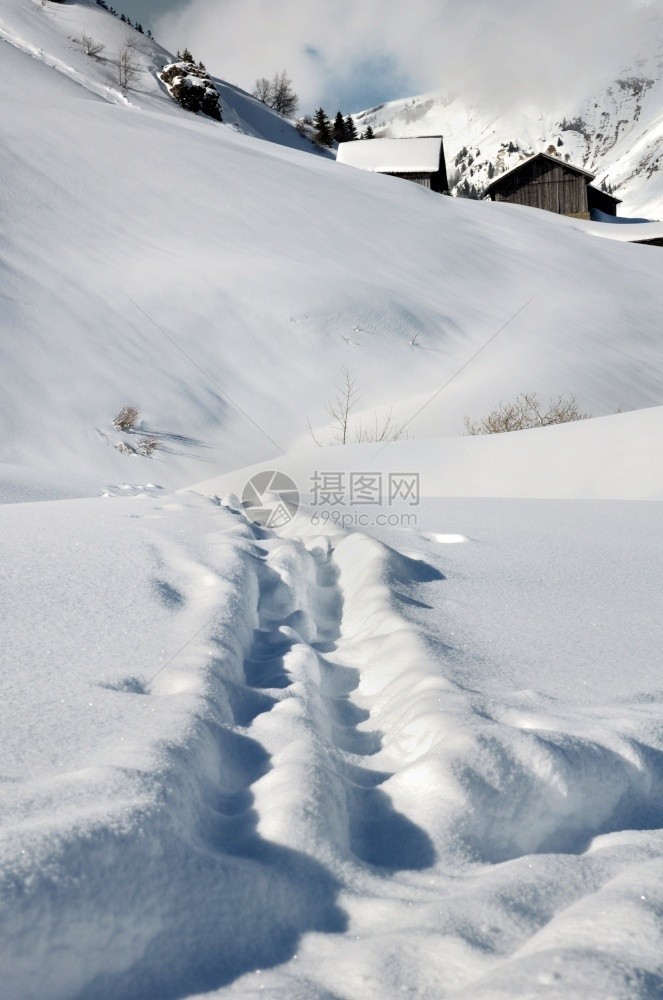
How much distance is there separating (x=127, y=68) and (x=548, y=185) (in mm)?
17738

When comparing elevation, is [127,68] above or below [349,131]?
below

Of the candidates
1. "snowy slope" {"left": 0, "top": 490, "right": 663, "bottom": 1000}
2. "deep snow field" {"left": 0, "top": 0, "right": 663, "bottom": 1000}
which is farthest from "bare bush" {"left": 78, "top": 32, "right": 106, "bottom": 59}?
"snowy slope" {"left": 0, "top": 490, "right": 663, "bottom": 1000}

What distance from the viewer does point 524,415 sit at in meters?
9.00

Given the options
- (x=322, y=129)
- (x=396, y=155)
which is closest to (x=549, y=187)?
(x=396, y=155)

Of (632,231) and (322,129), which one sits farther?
(322,129)

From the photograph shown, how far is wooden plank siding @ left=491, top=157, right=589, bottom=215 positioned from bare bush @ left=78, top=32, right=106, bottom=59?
56.0 ft

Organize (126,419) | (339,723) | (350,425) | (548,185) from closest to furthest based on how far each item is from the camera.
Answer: (339,723), (126,419), (350,425), (548,185)

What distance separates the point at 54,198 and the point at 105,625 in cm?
1250

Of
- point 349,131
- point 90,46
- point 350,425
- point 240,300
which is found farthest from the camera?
point 349,131

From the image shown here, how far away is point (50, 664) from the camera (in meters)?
1.81

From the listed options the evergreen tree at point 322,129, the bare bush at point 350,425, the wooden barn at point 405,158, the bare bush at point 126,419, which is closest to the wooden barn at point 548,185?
the wooden barn at point 405,158

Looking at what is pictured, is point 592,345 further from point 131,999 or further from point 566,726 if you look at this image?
point 131,999

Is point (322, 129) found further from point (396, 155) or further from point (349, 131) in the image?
point (396, 155)

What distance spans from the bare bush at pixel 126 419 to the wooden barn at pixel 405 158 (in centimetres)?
2474
